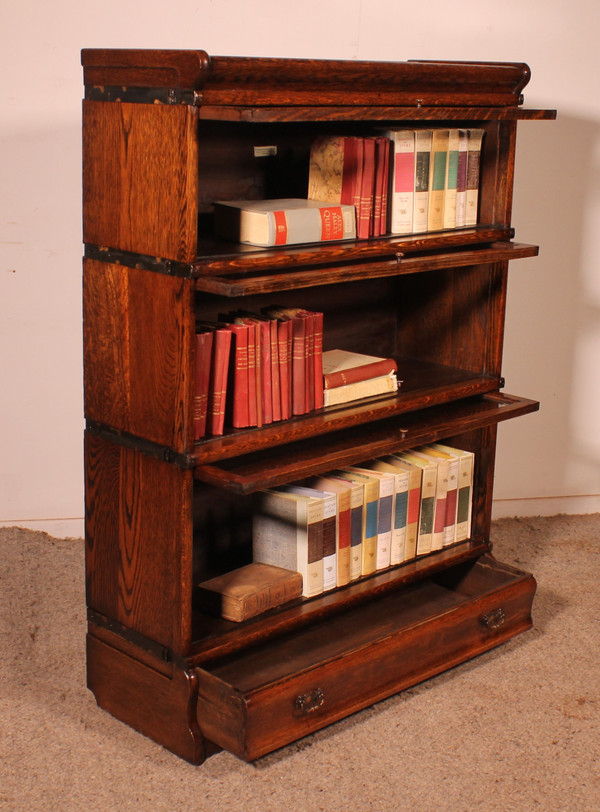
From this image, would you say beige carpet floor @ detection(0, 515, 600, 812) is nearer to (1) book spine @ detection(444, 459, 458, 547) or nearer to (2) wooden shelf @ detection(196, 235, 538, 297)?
(1) book spine @ detection(444, 459, 458, 547)

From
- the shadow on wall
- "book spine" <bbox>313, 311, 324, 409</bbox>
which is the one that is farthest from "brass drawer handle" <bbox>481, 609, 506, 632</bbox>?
the shadow on wall

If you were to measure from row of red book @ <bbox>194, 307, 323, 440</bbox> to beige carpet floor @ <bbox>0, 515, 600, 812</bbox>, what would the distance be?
31.2 inches

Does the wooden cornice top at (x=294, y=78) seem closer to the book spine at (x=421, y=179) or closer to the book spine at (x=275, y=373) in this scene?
the book spine at (x=421, y=179)

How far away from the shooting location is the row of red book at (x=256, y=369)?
7.94 feet

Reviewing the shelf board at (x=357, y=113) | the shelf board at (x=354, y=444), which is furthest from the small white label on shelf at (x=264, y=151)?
the shelf board at (x=354, y=444)

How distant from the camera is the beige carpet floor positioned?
2387mm

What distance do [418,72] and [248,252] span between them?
61 centimetres

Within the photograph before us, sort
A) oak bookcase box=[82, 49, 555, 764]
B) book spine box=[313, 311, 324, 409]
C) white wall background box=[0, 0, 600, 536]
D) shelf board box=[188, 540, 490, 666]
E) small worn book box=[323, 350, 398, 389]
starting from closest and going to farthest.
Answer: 1. oak bookcase box=[82, 49, 555, 764]
2. shelf board box=[188, 540, 490, 666]
3. book spine box=[313, 311, 324, 409]
4. small worn book box=[323, 350, 398, 389]
5. white wall background box=[0, 0, 600, 536]

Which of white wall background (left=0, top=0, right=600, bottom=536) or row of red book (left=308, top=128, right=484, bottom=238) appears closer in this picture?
row of red book (left=308, top=128, right=484, bottom=238)

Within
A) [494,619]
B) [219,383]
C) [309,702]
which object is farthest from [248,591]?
[494,619]

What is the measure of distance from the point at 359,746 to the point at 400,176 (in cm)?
142

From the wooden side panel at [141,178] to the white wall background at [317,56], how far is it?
1.04 m

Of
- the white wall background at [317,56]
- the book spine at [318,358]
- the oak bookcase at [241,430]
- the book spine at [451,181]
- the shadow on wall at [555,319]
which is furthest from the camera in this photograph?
the shadow on wall at [555,319]

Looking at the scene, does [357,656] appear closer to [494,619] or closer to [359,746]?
[359,746]
